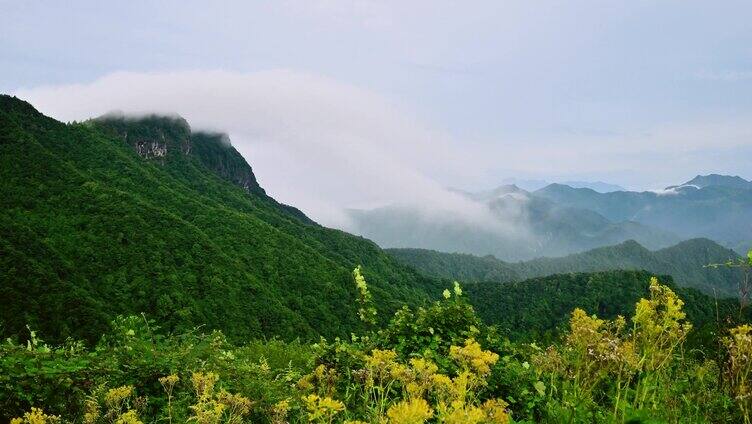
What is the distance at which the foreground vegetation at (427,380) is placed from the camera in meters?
3.40

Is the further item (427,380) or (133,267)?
(133,267)

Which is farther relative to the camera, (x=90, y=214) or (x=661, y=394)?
(x=90, y=214)

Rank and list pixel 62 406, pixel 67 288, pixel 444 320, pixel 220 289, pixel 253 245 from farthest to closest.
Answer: pixel 253 245 < pixel 220 289 < pixel 67 288 < pixel 444 320 < pixel 62 406

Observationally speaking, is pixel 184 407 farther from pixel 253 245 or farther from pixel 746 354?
pixel 253 245

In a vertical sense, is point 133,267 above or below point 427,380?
below

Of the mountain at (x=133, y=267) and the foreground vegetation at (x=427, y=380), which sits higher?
the foreground vegetation at (x=427, y=380)

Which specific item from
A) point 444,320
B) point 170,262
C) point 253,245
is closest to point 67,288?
point 170,262

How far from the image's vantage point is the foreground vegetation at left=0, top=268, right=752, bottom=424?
3.40 meters

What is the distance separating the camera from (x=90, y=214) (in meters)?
127

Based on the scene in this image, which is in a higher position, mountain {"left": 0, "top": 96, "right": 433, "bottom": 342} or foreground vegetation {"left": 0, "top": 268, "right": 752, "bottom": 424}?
foreground vegetation {"left": 0, "top": 268, "right": 752, "bottom": 424}

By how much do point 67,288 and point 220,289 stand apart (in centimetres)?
4059

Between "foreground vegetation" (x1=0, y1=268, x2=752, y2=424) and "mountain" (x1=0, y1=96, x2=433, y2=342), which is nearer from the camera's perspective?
"foreground vegetation" (x1=0, y1=268, x2=752, y2=424)

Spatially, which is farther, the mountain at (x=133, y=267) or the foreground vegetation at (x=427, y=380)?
the mountain at (x=133, y=267)

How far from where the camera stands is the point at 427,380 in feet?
10.5
